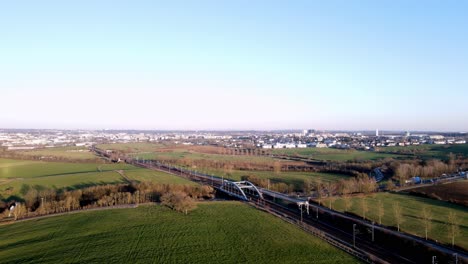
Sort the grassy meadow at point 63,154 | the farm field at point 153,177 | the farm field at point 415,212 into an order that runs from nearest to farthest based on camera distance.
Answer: the farm field at point 415,212 → the farm field at point 153,177 → the grassy meadow at point 63,154

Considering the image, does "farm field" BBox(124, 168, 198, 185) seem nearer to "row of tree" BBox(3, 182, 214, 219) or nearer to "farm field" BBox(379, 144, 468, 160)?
"row of tree" BBox(3, 182, 214, 219)

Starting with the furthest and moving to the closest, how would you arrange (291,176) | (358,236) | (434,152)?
(434,152), (291,176), (358,236)

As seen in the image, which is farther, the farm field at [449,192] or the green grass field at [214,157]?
the green grass field at [214,157]

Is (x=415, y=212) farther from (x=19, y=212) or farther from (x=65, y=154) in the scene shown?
(x=65, y=154)

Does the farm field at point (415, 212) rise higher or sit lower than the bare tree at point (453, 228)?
lower

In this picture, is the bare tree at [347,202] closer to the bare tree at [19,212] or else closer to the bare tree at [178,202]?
the bare tree at [178,202]

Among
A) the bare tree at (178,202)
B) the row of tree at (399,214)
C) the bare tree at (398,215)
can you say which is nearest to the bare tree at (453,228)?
the row of tree at (399,214)

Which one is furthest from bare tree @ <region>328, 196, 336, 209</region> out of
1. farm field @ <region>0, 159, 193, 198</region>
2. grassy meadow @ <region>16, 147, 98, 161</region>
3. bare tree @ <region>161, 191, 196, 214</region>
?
grassy meadow @ <region>16, 147, 98, 161</region>

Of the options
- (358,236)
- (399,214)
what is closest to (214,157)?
(399,214)
